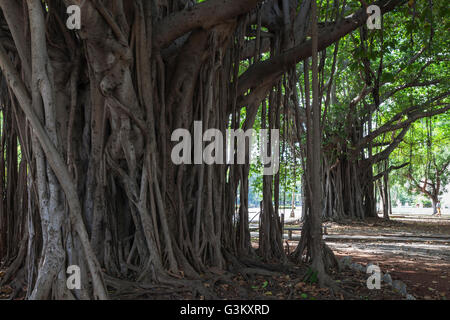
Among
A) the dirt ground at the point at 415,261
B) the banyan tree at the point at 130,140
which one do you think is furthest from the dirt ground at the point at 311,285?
the banyan tree at the point at 130,140

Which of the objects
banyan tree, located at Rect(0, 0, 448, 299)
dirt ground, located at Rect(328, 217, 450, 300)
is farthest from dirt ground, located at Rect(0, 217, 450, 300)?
banyan tree, located at Rect(0, 0, 448, 299)

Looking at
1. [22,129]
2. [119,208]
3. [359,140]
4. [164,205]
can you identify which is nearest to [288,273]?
[164,205]

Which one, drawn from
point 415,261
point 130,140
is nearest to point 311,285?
point 130,140

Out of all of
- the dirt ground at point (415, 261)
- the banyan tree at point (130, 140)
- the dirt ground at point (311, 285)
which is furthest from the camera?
the dirt ground at point (415, 261)

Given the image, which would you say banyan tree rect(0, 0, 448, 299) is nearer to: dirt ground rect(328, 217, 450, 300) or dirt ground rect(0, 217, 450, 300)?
dirt ground rect(0, 217, 450, 300)

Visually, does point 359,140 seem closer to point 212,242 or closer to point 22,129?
point 212,242

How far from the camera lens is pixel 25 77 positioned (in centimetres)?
307

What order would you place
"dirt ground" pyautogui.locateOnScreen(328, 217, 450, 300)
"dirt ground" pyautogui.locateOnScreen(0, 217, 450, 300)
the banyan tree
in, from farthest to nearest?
"dirt ground" pyautogui.locateOnScreen(328, 217, 450, 300), "dirt ground" pyautogui.locateOnScreen(0, 217, 450, 300), the banyan tree

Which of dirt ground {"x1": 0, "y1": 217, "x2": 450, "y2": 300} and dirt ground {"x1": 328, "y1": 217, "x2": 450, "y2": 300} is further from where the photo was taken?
dirt ground {"x1": 328, "y1": 217, "x2": 450, "y2": 300}

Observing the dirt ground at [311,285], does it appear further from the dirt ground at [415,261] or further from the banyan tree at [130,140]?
the banyan tree at [130,140]

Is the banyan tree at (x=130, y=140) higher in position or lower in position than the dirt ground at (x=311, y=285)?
higher

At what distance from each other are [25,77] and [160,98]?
1273 mm

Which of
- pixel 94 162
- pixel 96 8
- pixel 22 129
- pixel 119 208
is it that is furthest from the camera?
pixel 119 208

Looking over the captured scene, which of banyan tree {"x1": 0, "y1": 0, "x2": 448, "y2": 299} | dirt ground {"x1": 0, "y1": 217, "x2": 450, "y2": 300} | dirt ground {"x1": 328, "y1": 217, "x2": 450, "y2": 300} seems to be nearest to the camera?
banyan tree {"x1": 0, "y1": 0, "x2": 448, "y2": 299}
